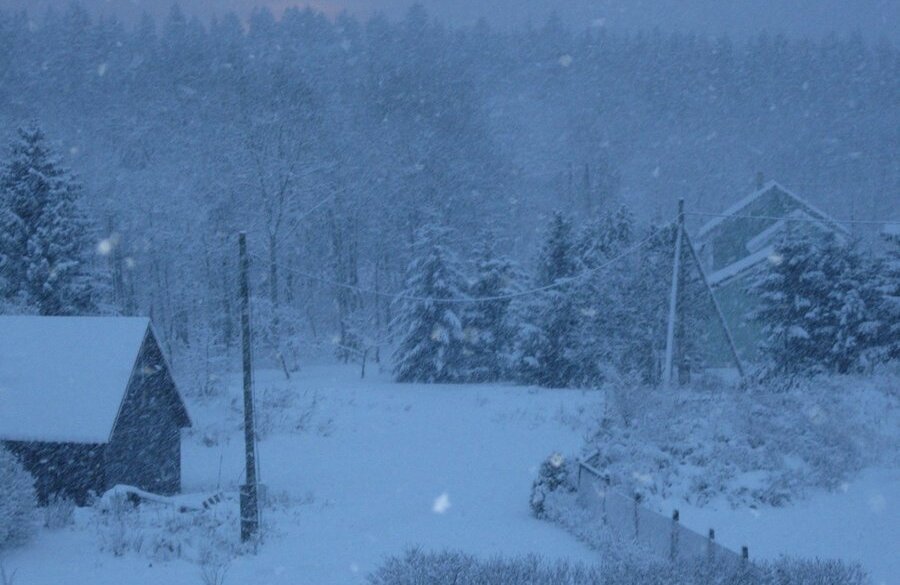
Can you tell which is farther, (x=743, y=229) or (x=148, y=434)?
(x=743, y=229)

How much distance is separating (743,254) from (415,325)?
59.0 feet

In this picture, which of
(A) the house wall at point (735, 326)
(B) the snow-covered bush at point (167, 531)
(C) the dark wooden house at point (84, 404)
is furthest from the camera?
(A) the house wall at point (735, 326)

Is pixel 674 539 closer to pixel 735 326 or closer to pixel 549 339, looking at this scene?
pixel 549 339

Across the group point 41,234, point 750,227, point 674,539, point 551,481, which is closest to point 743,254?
point 750,227

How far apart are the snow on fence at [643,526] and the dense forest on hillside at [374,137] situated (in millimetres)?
11324

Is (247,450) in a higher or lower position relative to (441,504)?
higher

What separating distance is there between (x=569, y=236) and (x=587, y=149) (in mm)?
39351

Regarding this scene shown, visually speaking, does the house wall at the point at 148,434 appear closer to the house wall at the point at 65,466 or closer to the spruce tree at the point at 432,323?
→ the house wall at the point at 65,466

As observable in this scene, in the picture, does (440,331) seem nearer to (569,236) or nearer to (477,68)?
(569,236)

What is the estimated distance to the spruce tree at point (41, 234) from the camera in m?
28.5

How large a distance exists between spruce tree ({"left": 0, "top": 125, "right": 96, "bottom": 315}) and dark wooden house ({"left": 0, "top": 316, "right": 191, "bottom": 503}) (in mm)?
10463

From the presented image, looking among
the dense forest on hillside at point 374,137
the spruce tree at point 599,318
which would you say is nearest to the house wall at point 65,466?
the dense forest on hillside at point 374,137

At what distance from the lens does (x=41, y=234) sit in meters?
28.7

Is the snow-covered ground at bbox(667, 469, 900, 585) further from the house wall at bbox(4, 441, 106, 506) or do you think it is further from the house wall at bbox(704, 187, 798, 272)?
the house wall at bbox(704, 187, 798, 272)
